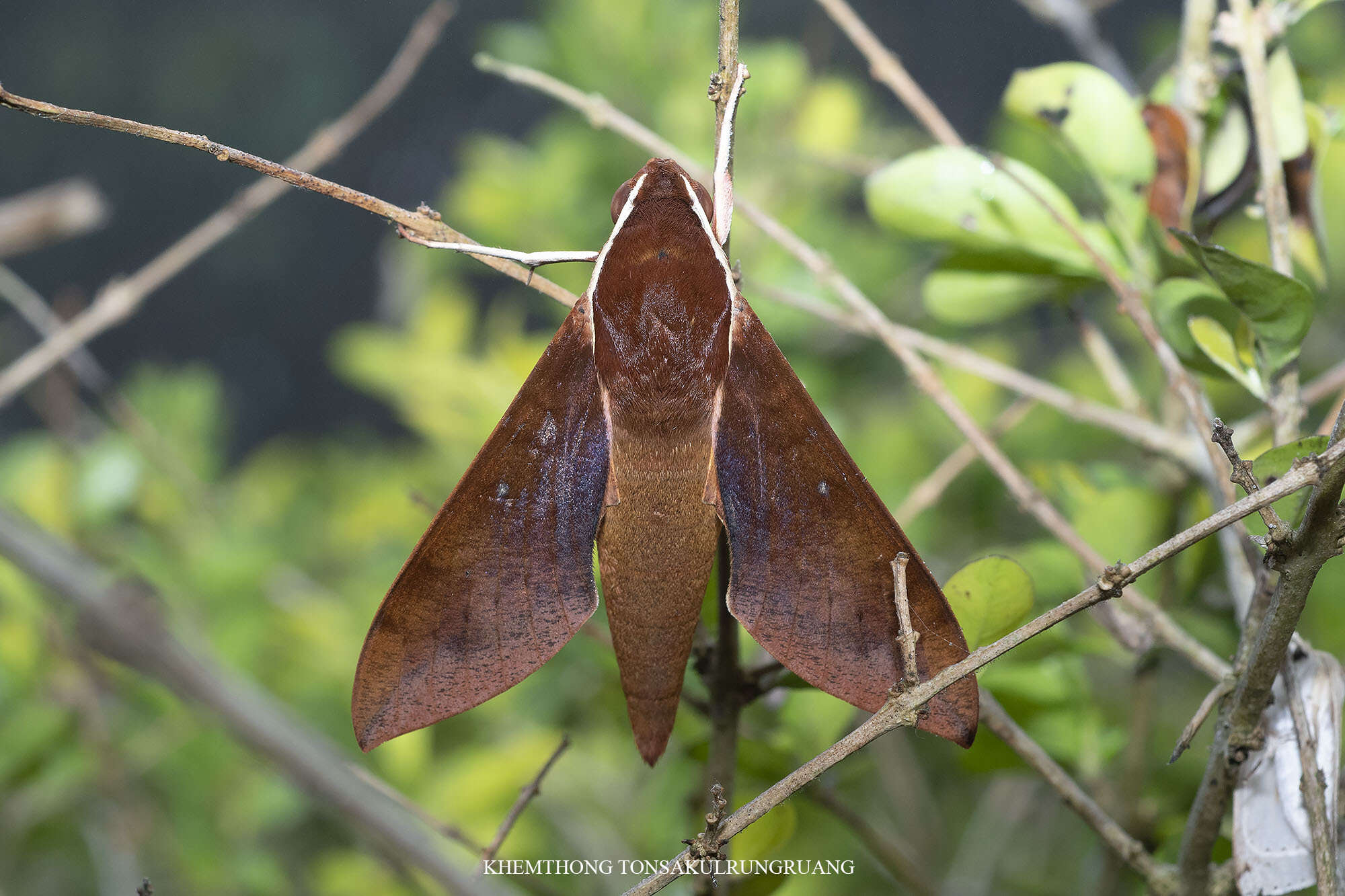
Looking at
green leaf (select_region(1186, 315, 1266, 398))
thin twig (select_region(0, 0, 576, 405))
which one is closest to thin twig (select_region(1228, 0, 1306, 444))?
green leaf (select_region(1186, 315, 1266, 398))

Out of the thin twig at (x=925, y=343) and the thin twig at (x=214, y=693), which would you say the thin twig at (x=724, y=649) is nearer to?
the thin twig at (x=925, y=343)

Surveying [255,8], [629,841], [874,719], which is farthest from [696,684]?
[255,8]

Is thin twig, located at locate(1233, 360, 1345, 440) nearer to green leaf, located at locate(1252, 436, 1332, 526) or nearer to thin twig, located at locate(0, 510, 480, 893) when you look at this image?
green leaf, located at locate(1252, 436, 1332, 526)

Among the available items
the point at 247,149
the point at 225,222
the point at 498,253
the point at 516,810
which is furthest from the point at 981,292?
the point at 247,149

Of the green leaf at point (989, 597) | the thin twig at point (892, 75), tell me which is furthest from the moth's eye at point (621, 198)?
the green leaf at point (989, 597)

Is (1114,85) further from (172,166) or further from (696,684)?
(172,166)
